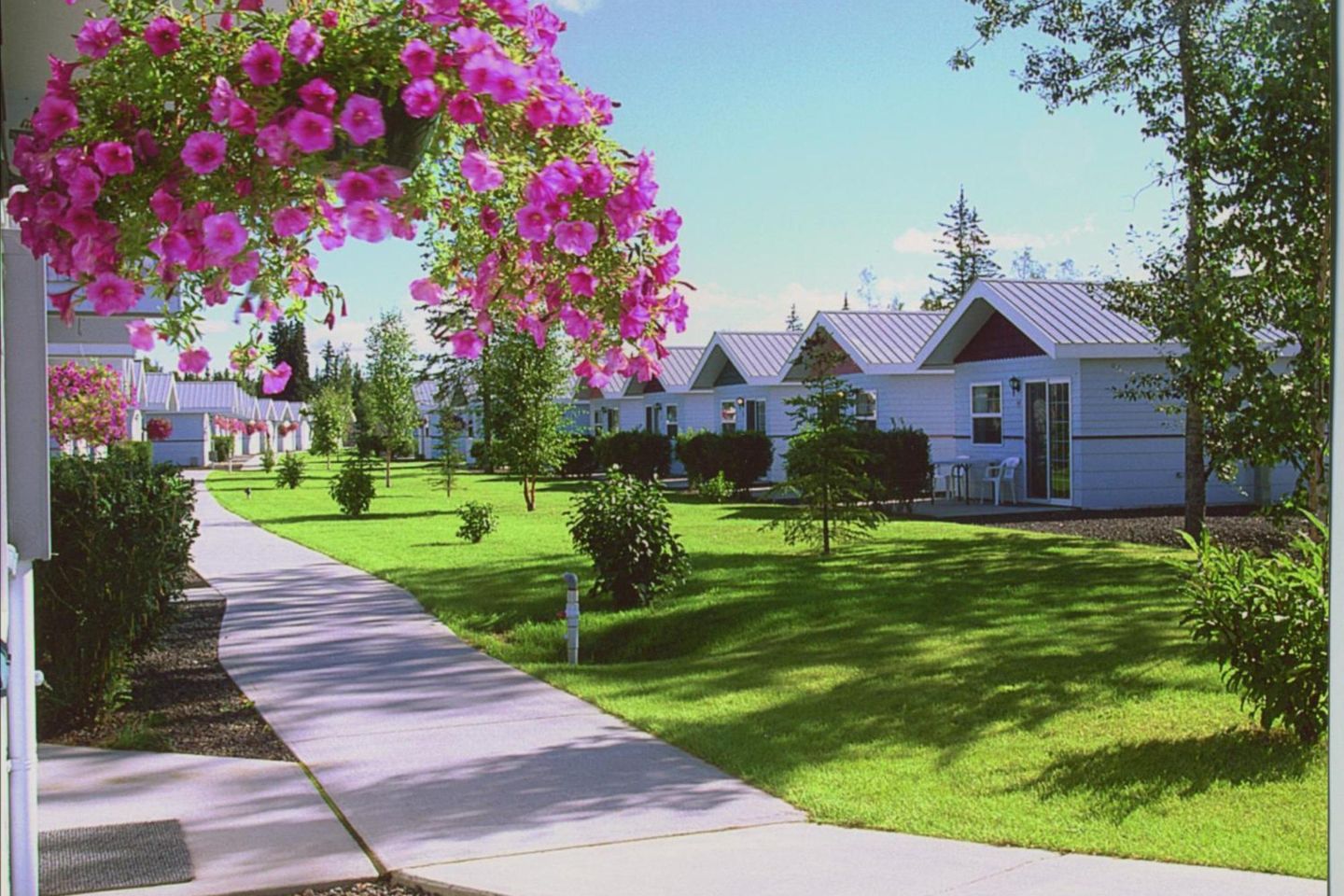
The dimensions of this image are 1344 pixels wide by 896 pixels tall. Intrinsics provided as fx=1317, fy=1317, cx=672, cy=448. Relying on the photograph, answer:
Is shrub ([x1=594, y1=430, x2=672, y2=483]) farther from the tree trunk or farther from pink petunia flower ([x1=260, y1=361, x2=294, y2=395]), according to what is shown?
pink petunia flower ([x1=260, y1=361, x2=294, y2=395])

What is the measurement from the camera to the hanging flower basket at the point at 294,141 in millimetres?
2266

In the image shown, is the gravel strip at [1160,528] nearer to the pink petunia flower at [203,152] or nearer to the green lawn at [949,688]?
the green lawn at [949,688]

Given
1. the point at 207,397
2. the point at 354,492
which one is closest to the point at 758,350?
the point at 354,492

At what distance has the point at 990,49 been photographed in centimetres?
1323

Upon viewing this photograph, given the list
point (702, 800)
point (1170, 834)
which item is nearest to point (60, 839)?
point (702, 800)

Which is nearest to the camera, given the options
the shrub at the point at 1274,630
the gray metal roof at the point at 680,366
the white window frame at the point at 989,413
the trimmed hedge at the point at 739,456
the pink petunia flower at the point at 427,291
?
the pink petunia flower at the point at 427,291

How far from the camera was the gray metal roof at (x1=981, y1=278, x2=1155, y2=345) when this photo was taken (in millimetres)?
17969

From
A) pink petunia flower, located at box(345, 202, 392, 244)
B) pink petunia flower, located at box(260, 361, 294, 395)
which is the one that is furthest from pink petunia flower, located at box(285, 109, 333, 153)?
pink petunia flower, located at box(260, 361, 294, 395)

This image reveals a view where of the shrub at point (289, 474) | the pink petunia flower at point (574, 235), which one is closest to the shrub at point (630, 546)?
the pink petunia flower at point (574, 235)

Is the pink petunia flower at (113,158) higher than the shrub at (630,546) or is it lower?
higher

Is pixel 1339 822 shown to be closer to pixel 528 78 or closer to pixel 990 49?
pixel 528 78

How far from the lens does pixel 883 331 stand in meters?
24.1

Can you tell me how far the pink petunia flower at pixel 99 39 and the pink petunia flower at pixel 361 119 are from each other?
535 millimetres

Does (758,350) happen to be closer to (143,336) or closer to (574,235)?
(143,336)
